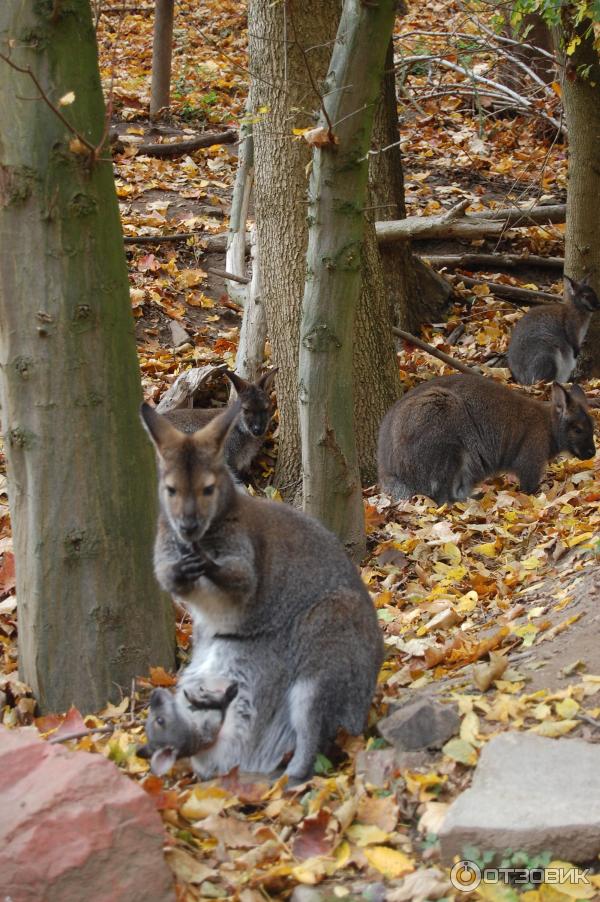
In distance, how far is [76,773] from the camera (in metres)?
3.71

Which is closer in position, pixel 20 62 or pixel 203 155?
pixel 20 62

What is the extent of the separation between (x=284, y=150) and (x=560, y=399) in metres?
3.42

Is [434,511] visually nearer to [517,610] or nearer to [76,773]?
[517,610]

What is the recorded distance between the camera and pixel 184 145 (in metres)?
15.1

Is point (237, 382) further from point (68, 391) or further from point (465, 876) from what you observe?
point (465, 876)

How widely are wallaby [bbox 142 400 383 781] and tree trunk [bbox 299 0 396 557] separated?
6.72ft

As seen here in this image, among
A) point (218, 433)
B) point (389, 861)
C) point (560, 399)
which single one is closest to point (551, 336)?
point (560, 399)

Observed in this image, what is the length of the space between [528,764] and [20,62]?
3.63 meters

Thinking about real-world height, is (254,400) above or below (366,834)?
above

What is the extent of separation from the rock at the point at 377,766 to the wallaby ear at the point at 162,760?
2.48 ft

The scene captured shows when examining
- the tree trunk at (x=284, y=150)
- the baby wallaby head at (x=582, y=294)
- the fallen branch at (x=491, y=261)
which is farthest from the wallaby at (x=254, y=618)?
the fallen branch at (x=491, y=261)

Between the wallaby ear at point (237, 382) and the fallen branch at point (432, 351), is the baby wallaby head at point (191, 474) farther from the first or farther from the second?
the fallen branch at point (432, 351)

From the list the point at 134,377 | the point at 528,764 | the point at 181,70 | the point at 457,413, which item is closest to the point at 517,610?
the point at 528,764

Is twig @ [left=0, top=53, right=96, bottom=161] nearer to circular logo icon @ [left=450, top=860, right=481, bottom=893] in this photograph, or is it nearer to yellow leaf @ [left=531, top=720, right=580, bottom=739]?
yellow leaf @ [left=531, top=720, right=580, bottom=739]
